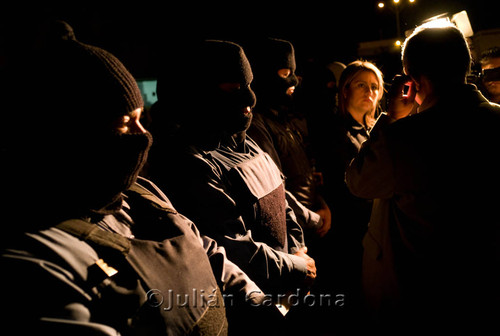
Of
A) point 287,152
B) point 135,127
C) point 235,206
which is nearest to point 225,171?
point 235,206

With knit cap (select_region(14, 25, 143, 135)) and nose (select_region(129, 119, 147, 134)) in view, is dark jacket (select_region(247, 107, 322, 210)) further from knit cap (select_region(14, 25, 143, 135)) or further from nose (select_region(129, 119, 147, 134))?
knit cap (select_region(14, 25, 143, 135))

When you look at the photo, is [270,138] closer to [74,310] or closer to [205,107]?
[205,107]

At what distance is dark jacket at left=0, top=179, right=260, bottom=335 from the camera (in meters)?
0.98

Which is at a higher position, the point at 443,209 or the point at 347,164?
the point at 443,209

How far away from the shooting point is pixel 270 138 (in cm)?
322

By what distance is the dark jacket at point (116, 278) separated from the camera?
3.22ft

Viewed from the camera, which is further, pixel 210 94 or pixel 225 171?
pixel 210 94

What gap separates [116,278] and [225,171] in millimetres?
1050

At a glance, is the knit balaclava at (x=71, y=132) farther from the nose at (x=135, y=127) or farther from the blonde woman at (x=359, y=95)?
the blonde woman at (x=359, y=95)

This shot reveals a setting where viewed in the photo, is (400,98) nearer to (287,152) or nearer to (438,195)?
(438,195)

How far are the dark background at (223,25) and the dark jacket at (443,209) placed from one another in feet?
30.0

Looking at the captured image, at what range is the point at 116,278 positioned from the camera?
120cm

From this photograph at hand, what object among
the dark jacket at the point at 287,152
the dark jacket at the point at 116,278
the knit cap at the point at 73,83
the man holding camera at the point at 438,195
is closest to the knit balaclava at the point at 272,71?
the dark jacket at the point at 287,152

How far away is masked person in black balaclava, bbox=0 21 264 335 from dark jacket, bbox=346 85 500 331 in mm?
1212
